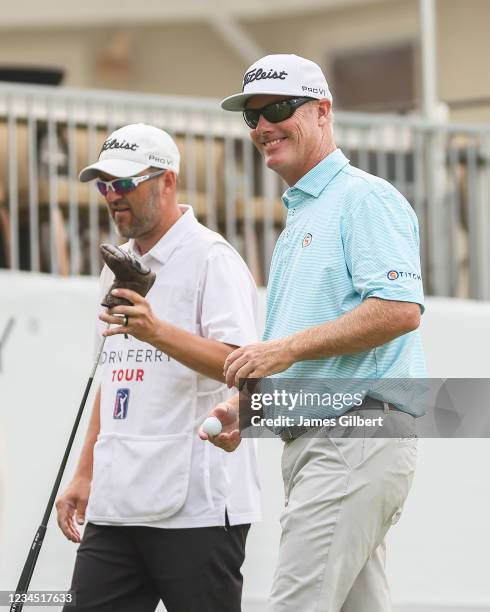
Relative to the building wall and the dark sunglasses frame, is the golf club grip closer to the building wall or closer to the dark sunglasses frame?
the dark sunglasses frame

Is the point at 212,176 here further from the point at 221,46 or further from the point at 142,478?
the point at 221,46

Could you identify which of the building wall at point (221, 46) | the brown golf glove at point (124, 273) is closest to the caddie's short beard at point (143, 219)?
the brown golf glove at point (124, 273)

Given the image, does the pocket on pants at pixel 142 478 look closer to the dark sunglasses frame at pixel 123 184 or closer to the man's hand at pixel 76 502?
the man's hand at pixel 76 502

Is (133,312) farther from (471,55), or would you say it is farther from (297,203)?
(471,55)

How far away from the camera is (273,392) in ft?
12.3

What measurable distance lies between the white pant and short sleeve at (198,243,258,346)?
658mm

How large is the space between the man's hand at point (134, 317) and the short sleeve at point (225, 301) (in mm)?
281

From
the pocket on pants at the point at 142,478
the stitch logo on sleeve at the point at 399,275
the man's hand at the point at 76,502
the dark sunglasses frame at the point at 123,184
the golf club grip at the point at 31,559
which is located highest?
the dark sunglasses frame at the point at 123,184

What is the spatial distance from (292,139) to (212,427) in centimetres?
80

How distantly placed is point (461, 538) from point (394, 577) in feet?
1.23

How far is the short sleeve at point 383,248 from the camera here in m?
3.52

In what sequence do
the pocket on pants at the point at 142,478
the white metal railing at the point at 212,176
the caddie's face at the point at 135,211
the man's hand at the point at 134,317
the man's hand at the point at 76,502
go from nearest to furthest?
the man's hand at the point at 134,317, the pocket on pants at the point at 142,478, the caddie's face at the point at 135,211, the man's hand at the point at 76,502, the white metal railing at the point at 212,176

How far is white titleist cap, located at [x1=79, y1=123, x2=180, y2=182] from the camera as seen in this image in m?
4.40

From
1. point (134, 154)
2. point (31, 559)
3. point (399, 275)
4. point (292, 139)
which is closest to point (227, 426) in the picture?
point (399, 275)
